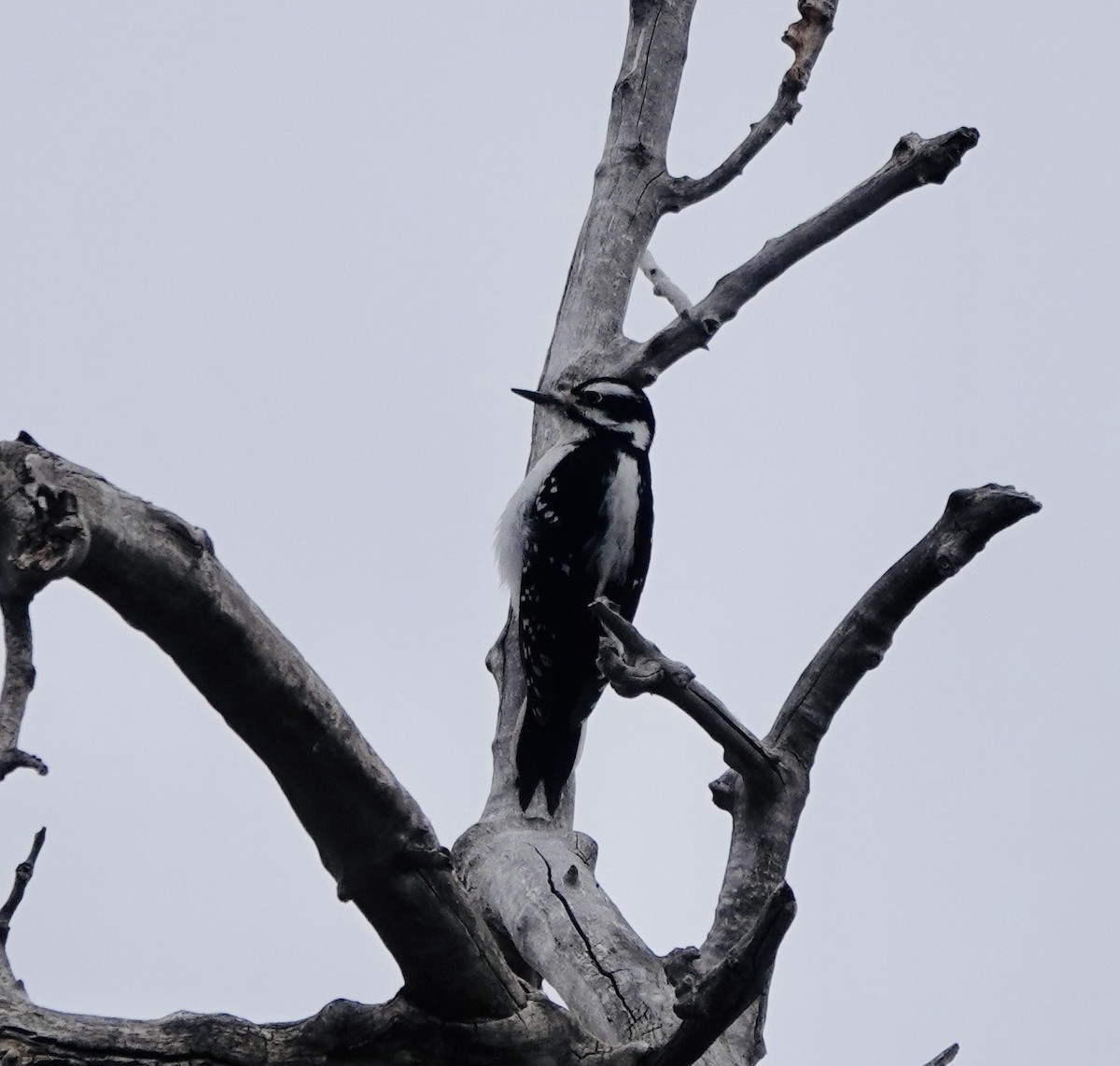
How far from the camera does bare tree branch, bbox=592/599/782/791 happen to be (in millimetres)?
2641

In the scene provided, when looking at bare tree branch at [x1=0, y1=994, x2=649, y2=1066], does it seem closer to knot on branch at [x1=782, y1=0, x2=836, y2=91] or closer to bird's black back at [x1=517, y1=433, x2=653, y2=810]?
bird's black back at [x1=517, y1=433, x2=653, y2=810]

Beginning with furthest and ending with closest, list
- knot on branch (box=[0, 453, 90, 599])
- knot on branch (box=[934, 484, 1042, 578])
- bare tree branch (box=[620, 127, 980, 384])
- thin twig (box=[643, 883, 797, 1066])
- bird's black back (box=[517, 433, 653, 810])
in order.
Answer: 1. bird's black back (box=[517, 433, 653, 810])
2. bare tree branch (box=[620, 127, 980, 384])
3. knot on branch (box=[934, 484, 1042, 578])
4. thin twig (box=[643, 883, 797, 1066])
5. knot on branch (box=[0, 453, 90, 599])

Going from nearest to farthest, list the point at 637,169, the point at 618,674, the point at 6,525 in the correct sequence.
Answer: the point at 6,525 → the point at 618,674 → the point at 637,169

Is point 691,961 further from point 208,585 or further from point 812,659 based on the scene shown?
point 208,585

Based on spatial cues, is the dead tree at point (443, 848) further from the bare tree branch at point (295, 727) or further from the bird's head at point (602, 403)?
the bird's head at point (602, 403)

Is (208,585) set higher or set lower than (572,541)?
lower

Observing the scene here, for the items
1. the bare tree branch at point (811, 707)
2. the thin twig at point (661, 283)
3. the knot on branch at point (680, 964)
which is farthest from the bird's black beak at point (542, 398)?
the knot on branch at point (680, 964)

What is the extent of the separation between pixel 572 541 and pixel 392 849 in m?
2.78

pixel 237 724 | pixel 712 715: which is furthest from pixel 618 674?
pixel 237 724

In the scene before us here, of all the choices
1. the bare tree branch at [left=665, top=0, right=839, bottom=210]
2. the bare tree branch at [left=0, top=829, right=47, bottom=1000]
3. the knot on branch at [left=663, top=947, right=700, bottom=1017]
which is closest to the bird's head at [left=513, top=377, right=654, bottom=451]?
the bare tree branch at [left=665, top=0, right=839, bottom=210]

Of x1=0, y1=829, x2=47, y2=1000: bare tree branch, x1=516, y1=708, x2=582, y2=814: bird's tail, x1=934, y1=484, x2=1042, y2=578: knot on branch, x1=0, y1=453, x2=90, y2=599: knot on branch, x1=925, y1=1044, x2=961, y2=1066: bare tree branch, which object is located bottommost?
x1=925, y1=1044, x2=961, y2=1066: bare tree branch

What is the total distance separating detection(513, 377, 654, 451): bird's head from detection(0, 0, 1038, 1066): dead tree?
1.25m

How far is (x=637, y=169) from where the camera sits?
5.25 m

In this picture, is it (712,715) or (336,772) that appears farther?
(712,715)
